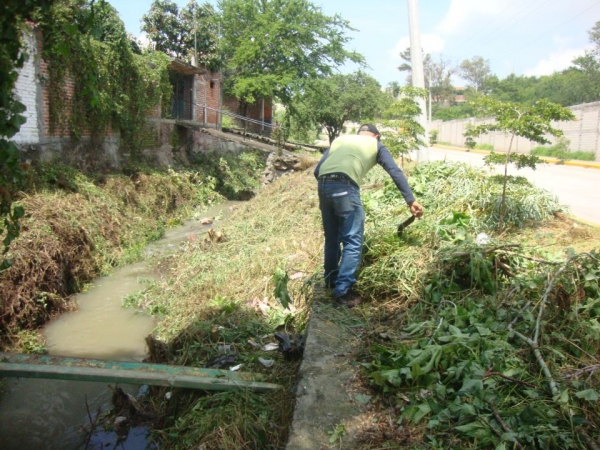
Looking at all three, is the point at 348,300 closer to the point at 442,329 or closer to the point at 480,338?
the point at 442,329

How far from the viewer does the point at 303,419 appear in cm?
267

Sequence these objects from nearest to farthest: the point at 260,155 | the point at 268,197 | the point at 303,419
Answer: the point at 303,419 < the point at 268,197 < the point at 260,155

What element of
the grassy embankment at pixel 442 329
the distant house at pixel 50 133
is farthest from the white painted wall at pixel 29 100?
the grassy embankment at pixel 442 329

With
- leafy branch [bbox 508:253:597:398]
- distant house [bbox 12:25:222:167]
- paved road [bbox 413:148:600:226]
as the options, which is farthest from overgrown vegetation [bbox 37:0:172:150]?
paved road [bbox 413:148:600:226]

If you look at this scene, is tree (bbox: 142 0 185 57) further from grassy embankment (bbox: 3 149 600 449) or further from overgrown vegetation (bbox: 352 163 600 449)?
overgrown vegetation (bbox: 352 163 600 449)

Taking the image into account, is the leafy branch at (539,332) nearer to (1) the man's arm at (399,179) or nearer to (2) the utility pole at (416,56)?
(1) the man's arm at (399,179)

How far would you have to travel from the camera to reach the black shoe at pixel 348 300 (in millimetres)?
4102

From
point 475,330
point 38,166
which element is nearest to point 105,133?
point 38,166

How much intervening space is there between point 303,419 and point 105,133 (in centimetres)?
1161

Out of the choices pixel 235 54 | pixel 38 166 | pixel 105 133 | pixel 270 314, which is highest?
pixel 235 54

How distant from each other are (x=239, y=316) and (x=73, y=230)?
4.61 meters

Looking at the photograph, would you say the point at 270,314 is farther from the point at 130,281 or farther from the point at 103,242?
the point at 103,242

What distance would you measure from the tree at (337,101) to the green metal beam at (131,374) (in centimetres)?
2033

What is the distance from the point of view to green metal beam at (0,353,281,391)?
3.38 metres
